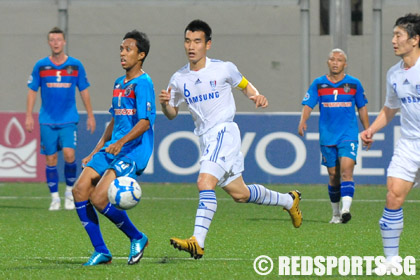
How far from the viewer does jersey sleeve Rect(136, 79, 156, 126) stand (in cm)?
748

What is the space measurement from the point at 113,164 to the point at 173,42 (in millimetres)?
16124

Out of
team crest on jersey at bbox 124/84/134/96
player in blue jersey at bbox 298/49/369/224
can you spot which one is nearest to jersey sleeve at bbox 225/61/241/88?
team crest on jersey at bbox 124/84/134/96

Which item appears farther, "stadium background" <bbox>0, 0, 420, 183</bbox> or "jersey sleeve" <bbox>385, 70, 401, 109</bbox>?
"stadium background" <bbox>0, 0, 420, 183</bbox>

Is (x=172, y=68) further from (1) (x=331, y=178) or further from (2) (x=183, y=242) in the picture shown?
(2) (x=183, y=242)

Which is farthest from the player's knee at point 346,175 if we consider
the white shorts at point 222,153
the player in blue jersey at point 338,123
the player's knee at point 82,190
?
the player's knee at point 82,190

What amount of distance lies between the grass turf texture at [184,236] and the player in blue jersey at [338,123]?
41cm

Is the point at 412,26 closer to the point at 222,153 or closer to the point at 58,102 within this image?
the point at 222,153

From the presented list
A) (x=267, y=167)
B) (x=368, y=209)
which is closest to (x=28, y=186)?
(x=267, y=167)

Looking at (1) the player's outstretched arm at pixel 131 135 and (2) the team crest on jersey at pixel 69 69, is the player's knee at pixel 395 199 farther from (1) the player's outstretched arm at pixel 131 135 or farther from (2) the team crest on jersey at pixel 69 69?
(2) the team crest on jersey at pixel 69 69

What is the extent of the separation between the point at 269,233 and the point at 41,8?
14971 millimetres

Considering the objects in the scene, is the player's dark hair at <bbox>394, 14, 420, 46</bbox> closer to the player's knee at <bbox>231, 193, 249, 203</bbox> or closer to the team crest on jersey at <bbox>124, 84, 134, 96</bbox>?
the player's knee at <bbox>231, 193, 249, 203</bbox>

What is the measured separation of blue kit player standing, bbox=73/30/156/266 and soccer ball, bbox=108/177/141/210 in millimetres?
146

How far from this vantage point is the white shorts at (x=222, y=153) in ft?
25.1

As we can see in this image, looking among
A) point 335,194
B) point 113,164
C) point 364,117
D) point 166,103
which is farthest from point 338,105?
point 113,164
